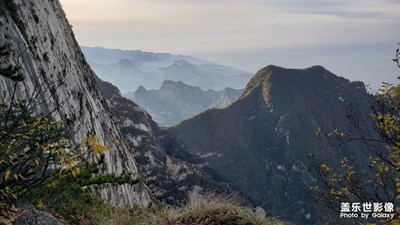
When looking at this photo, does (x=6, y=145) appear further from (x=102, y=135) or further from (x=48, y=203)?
(x=102, y=135)

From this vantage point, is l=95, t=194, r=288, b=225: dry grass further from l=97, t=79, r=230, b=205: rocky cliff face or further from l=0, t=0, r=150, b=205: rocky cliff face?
l=97, t=79, r=230, b=205: rocky cliff face

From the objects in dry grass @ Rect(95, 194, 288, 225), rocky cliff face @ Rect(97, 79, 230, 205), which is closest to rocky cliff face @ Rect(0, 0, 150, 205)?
dry grass @ Rect(95, 194, 288, 225)

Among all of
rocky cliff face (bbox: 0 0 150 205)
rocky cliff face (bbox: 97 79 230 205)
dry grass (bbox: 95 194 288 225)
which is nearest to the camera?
dry grass (bbox: 95 194 288 225)

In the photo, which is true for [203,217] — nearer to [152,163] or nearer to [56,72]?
[56,72]

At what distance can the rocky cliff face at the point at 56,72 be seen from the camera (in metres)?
24.8

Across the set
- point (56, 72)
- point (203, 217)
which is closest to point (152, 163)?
point (56, 72)

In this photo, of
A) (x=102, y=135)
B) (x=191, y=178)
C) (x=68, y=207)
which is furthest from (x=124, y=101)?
(x=68, y=207)

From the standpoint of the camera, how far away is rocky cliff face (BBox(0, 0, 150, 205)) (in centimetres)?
2483

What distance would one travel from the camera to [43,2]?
3391 cm

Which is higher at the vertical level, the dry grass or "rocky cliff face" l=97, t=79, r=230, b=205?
the dry grass

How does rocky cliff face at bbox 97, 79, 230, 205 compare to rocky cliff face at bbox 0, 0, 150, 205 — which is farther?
rocky cliff face at bbox 97, 79, 230, 205

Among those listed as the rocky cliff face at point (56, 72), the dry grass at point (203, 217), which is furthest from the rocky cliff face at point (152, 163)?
the dry grass at point (203, 217)

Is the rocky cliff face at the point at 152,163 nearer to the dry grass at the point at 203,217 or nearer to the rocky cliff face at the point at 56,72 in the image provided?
the rocky cliff face at the point at 56,72

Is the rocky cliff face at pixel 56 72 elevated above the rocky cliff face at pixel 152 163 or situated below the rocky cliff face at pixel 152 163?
above
